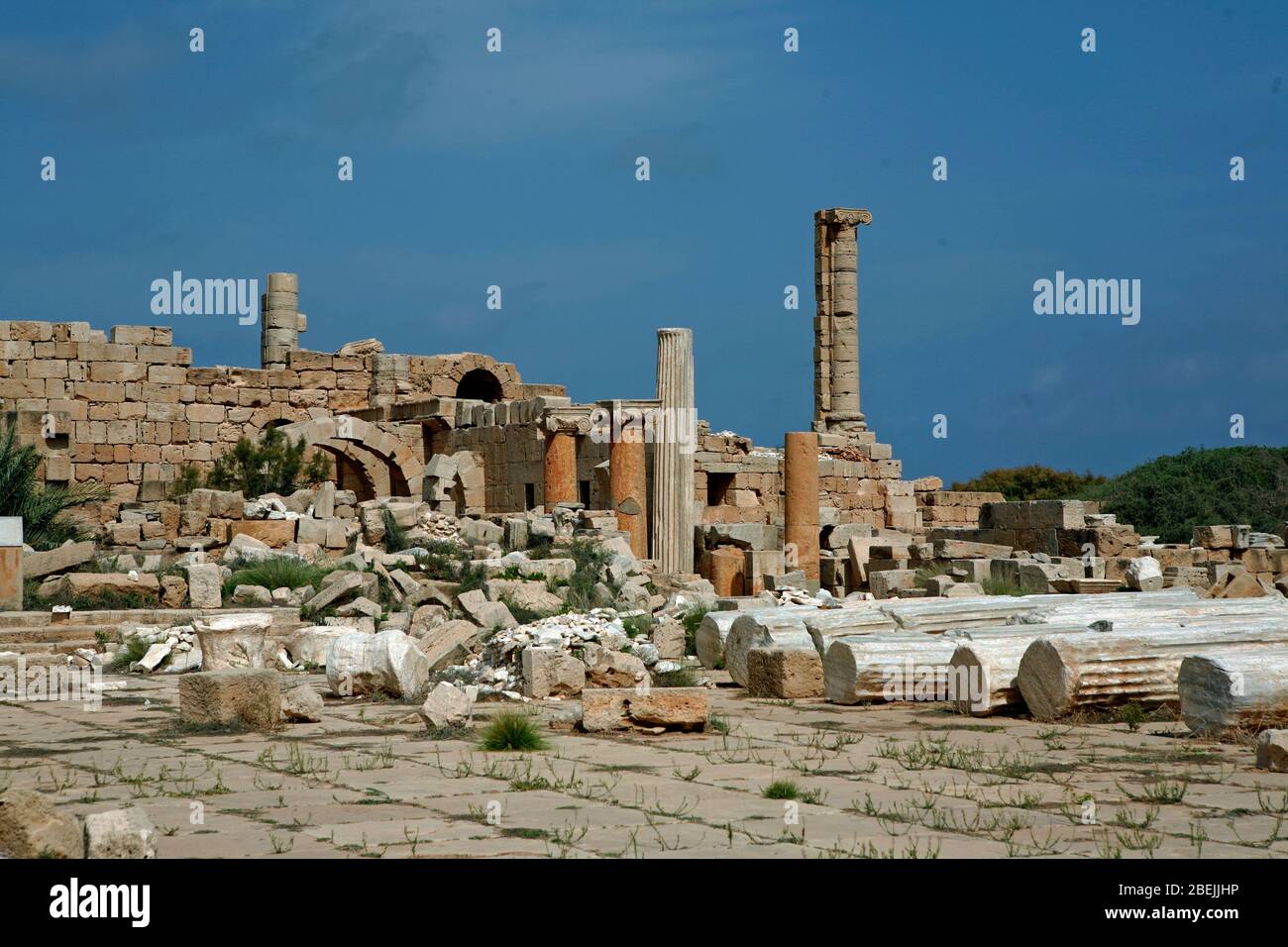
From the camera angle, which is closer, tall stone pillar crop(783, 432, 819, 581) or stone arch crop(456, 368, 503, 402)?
tall stone pillar crop(783, 432, 819, 581)

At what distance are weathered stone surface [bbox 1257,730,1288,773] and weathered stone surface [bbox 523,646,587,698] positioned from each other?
203 inches

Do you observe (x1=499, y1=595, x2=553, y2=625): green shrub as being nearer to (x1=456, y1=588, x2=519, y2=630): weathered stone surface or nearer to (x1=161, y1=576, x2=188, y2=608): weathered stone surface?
(x1=456, y1=588, x2=519, y2=630): weathered stone surface

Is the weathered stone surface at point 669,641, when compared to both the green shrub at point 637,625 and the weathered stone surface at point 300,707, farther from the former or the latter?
the weathered stone surface at point 300,707

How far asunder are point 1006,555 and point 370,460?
12053 millimetres

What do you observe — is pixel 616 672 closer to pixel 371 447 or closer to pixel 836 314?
pixel 371 447

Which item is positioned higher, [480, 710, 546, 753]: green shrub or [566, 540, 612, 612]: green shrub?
[566, 540, 612, 612]: green shrub

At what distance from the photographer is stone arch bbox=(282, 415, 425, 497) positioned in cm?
2834

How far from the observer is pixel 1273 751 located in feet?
26.6

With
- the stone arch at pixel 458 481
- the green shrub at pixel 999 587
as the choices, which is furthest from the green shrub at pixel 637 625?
the stone arch at pixel 458 481

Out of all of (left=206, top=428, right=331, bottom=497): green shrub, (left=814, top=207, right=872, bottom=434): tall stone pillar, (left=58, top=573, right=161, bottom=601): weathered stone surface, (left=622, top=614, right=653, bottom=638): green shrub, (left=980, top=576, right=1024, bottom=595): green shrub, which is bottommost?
(left=622, top=614, right=653, bottom=638): green shrub

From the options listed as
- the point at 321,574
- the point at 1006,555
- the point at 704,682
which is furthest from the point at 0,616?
the point at 1006,555

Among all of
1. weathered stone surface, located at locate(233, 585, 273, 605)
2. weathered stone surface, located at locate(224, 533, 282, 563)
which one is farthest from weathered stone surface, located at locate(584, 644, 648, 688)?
weathered stone surface, located at locate(224, 533, 282, 563)

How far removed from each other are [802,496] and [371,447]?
328 inches

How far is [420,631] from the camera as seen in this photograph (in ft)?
49.3
